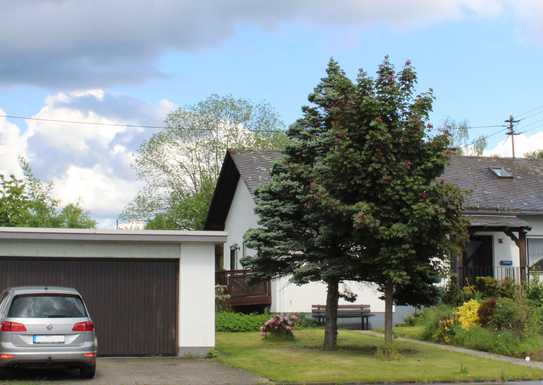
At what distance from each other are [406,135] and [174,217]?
35354mm

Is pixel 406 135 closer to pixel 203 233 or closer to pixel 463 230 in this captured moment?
pixel 463 230

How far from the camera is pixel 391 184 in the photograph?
17.5 meters

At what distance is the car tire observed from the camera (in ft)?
47.4

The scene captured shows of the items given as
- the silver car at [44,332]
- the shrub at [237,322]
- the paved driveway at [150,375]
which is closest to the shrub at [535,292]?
the shrub at [237,322]

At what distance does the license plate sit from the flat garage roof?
411cm

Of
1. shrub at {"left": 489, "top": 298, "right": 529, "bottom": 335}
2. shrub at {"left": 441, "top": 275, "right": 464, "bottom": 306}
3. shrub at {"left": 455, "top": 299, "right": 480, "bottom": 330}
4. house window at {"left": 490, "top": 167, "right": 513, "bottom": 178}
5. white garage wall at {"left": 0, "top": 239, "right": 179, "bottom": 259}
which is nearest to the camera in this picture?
white garage wall at {"left": 0, "top": 239, "right": 179, "bottom": 259}

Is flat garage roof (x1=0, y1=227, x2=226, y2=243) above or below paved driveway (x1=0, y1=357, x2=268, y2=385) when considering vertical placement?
above

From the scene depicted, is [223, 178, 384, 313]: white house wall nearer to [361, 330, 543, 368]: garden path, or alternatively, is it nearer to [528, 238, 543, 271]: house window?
[361, 330, 543, 368]: garden path

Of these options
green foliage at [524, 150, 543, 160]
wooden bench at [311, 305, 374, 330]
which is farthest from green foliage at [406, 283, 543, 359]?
green foliage at [524, 150, 543, 160]

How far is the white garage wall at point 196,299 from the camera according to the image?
18.5 meters

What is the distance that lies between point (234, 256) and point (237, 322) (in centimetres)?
899

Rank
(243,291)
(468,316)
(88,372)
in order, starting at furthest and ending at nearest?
(243,291) < (468,316) < (88,372)

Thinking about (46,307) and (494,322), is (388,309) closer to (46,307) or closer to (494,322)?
(494,322)

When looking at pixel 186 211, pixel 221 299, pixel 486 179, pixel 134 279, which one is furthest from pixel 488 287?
pixel 186 211
